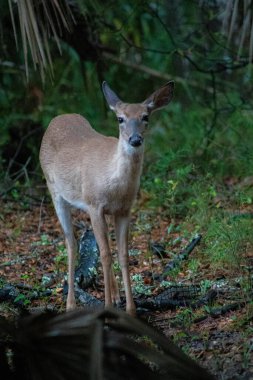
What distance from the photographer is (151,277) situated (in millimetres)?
6555

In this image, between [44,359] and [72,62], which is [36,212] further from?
[44,359]

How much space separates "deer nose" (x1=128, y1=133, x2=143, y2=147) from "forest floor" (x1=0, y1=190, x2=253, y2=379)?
109cm

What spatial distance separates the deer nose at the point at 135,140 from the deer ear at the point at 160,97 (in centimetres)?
41

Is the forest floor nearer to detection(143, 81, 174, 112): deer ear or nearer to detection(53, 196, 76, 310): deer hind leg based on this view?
detection(53, 196, 76, 310): deer hind leg

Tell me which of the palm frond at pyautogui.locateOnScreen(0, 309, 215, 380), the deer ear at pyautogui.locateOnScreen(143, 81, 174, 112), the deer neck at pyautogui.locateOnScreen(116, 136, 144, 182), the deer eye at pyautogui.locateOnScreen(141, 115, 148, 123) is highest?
the deer ear at pyautogui.locateOnScreen(143, 81, 174, 112)

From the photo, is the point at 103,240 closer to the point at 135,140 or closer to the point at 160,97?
the point at 135,140

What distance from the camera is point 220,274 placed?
6.31m

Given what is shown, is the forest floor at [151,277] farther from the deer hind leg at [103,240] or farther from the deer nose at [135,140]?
the deer nose at [135,140]

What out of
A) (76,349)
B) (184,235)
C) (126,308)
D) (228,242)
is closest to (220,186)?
(184,235)

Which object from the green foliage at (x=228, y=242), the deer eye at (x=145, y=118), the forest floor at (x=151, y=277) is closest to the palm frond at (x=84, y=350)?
the forest floor at (x=151, y=277)

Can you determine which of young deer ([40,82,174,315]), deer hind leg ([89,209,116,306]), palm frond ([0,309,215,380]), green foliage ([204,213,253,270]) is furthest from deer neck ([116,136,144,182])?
palm frond ([0,309,215,380])

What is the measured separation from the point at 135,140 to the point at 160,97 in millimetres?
603

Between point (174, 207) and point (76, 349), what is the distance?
456cm

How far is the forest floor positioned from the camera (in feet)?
15.9
